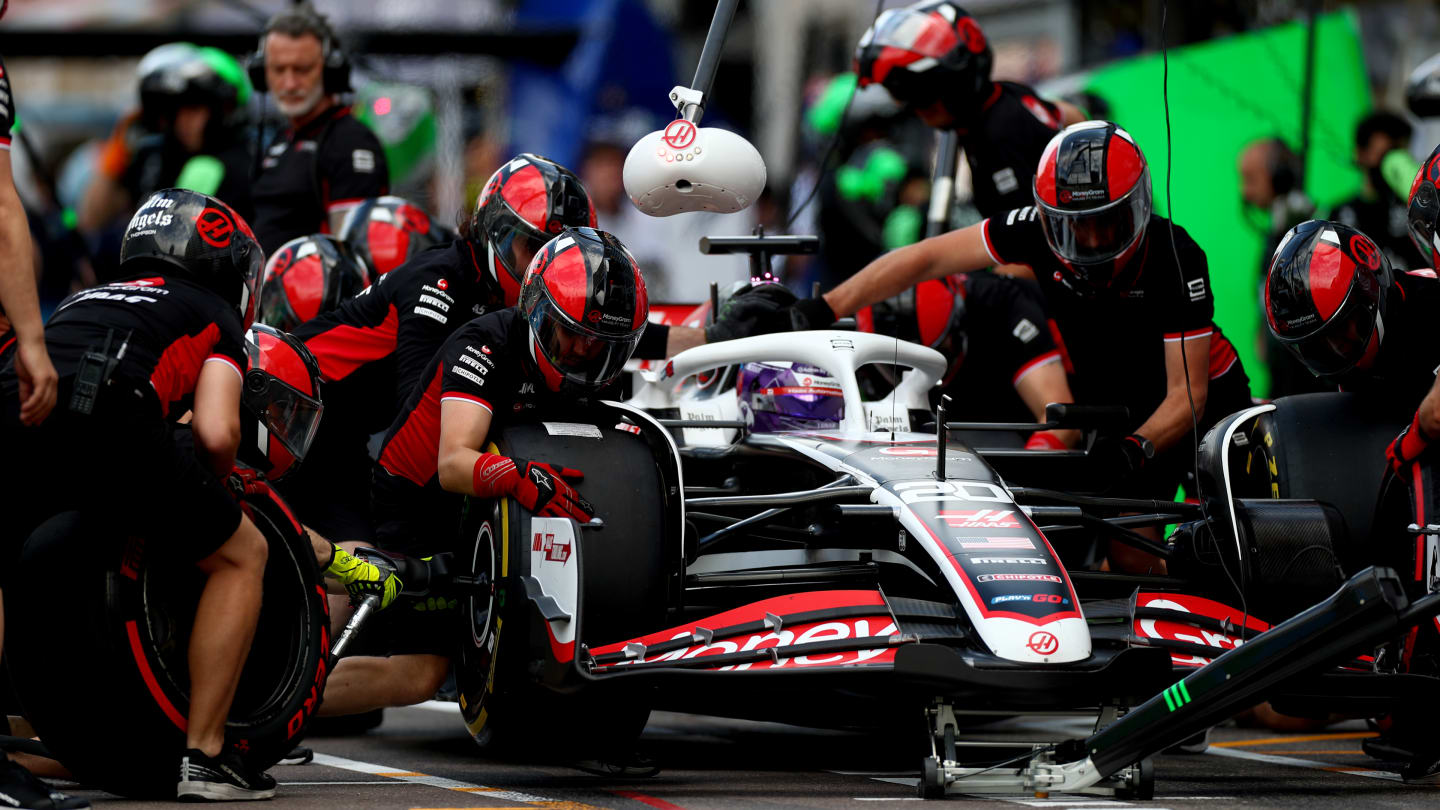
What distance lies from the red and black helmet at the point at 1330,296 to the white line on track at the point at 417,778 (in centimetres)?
283

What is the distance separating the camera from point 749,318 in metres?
7.29

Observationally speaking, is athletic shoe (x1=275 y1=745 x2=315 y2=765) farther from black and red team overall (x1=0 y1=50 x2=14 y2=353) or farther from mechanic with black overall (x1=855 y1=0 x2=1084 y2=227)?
mechanic with black overall (x1=855 y1=0 x2=1084 y2=227)

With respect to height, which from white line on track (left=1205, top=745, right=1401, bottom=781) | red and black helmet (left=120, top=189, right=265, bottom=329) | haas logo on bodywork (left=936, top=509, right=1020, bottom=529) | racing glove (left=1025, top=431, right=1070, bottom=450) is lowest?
white line on track (left=1205, top=745, right=1401, bottom=781)

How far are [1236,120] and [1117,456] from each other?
7410mm

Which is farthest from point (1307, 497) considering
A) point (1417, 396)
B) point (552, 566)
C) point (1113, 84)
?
point (1113, 84)

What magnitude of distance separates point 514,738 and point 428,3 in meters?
13.3

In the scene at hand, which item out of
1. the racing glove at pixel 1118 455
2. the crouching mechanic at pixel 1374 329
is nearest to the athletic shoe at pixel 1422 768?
the crouching mechanic at pixel 1374 329

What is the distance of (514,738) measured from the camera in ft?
19.7

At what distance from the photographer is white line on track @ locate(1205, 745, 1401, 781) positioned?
6090mm

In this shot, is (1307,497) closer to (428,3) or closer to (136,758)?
(136,758)

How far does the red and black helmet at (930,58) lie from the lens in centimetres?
881

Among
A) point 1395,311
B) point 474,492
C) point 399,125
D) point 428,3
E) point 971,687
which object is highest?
point 428,3

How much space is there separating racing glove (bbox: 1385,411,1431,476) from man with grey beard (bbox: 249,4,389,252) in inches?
197

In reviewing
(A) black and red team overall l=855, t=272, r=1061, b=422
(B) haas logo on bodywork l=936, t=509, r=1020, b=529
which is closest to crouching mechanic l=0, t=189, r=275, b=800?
(B) haas logo on bodywork l=936, t=509, r=1020, b=529
